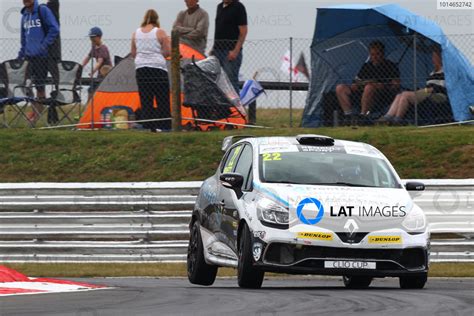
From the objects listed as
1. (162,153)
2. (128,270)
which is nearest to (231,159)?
(128,270)

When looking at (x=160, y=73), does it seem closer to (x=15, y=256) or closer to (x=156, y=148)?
(x=156, y=148)

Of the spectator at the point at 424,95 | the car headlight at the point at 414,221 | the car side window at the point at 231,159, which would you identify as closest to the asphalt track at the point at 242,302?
the car headlight at the point at 414,221

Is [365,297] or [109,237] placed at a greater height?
[365,297]

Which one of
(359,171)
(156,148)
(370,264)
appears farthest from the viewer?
(156,148)

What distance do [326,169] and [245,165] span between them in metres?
0.83

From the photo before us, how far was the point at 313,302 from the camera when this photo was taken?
9.56m

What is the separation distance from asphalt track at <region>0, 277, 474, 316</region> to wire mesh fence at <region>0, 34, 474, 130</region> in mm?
9549

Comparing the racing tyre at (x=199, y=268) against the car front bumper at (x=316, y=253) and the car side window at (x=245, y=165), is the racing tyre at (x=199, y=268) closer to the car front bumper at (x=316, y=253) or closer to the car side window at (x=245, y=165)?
the car side window at (x=245, y=165)

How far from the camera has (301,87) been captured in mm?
21750

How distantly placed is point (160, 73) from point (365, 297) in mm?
11349

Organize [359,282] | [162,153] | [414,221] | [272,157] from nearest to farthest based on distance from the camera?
[414,221] → [272,157] → [359,282] → [162,153]

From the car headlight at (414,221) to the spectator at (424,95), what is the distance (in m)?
8.85

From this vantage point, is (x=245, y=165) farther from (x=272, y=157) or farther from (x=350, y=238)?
(x=350, y=238)

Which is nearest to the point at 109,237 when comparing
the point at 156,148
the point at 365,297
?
the point at 156,148
